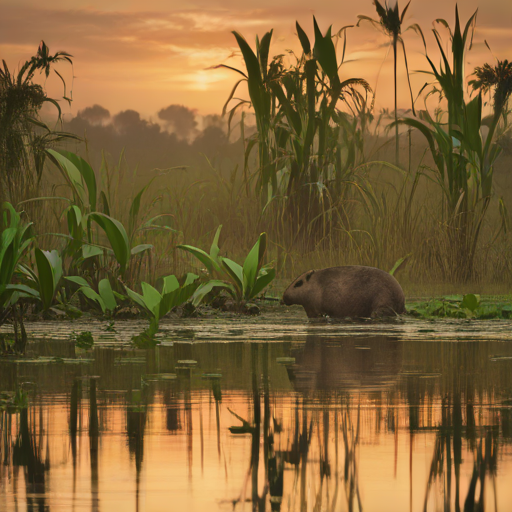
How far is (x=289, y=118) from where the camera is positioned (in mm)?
11672

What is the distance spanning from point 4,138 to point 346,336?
4.96 meters

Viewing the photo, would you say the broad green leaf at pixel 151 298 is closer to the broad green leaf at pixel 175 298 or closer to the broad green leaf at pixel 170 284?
the broad green leaf at pixel 175 298

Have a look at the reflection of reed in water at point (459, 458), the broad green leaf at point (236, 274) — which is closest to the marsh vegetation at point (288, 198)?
the broad green leaf at point (236, 274)

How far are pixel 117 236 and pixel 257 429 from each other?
4.88m

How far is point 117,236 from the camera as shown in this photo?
26.2 feet

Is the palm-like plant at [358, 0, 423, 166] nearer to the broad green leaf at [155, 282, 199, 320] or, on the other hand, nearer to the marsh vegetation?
the marsh vegetation

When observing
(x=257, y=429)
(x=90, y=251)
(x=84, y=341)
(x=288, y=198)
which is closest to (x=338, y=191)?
(x=288, y=198)

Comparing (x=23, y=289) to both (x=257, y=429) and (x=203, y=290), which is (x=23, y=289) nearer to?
(x=203, y=290)

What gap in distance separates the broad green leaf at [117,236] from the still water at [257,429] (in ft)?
7.48

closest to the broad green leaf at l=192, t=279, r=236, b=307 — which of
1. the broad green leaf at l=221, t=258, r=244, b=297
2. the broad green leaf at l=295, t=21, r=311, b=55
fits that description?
the broad green leaf at l=221, t=258, r=244, b=297

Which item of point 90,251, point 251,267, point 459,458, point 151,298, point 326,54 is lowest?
point 459,458

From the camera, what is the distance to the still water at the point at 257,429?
2.50 metres

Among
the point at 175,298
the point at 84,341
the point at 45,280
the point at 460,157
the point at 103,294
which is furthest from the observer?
the point at 460,157

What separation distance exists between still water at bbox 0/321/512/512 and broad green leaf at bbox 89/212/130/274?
89.7 inches
